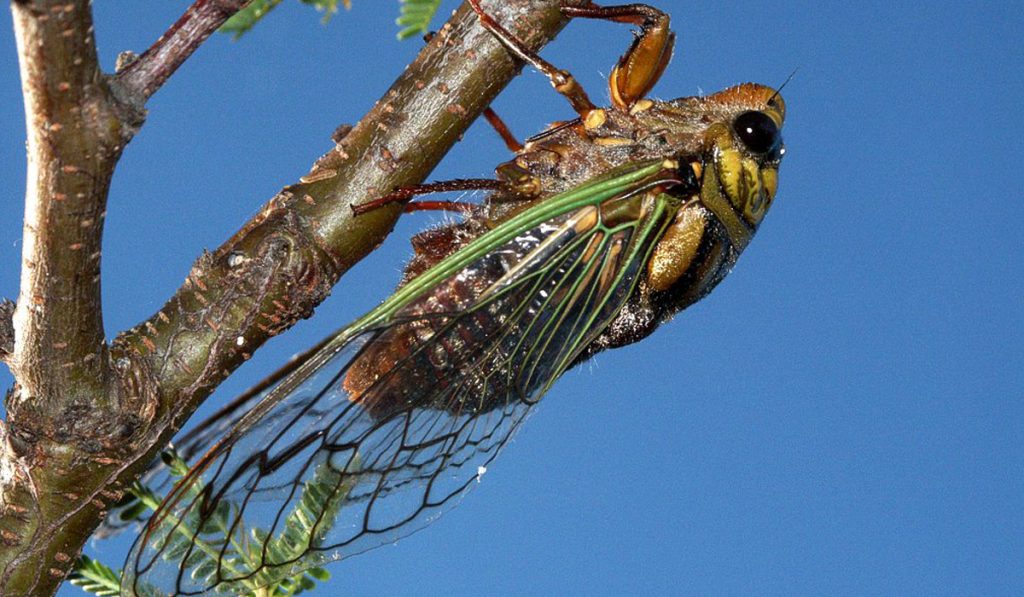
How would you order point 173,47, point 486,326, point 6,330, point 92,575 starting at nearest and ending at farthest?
point 173,47
point 6,330
point 92,575
point 486,326

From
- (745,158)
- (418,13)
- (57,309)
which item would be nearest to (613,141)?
(745,158)

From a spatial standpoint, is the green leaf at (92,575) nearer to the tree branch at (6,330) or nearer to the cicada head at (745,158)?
the tree branch at (6,330)

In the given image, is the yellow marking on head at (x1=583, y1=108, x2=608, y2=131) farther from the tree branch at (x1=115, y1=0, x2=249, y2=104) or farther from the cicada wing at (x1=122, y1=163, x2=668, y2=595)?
the tree branch at (x1=115, y1=0, x2=249, y2=104)

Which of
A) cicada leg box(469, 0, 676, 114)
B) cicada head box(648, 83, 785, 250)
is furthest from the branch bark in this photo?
cicada head box(648, 83, 785, 250)

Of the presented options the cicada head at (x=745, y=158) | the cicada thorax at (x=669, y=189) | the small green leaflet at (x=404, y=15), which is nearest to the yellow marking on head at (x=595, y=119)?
the cicada thorax at (x=669, y=189)

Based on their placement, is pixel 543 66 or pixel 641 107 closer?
pixel 543 66

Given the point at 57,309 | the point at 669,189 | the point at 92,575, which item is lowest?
the point at 92,575

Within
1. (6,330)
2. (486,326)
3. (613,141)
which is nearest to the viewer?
(6,330)

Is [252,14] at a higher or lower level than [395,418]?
higher

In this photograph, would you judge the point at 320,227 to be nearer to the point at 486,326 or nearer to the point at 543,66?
the point at 486,326
